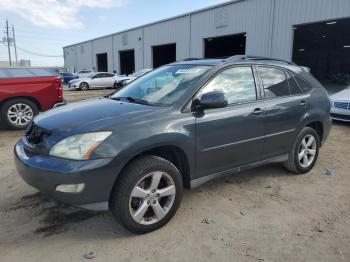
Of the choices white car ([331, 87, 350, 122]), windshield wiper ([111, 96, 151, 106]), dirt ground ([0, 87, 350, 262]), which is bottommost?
dirt ground ([0, 87, 350, 262])

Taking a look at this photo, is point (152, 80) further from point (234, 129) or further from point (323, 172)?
point (323, 172)

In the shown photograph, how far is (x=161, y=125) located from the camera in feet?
10.2

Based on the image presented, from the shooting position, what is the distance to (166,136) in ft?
10.2

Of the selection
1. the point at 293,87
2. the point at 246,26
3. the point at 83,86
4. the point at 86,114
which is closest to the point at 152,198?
the point at 86,114

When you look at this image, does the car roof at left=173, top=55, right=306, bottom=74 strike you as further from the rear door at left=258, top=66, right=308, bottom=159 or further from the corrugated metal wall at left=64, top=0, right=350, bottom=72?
the corrugated metal wall at left=64, top=0, right=350, bottom=72

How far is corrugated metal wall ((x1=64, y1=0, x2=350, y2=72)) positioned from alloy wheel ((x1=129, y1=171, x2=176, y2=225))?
13154mm

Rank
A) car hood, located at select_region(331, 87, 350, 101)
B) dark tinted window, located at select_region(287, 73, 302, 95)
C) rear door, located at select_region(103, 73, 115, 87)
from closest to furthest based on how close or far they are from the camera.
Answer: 1. dark tinted window, located at select_region(287, 73, 302, 95)
2. car hood, located at select_region(331, 87, 350, 101)
3. rear door, located at select_region(103, 73, 115, 87)

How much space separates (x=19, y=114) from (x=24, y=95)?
0.48 metres

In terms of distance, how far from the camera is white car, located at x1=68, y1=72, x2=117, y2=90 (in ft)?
79.2

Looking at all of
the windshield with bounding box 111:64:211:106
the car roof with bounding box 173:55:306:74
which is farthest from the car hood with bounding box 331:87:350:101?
the windshield with bounding box 111:64:211:106

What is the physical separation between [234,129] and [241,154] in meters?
0.35

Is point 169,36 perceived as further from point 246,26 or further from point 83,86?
point 246,26

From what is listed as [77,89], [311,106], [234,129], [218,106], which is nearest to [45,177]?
[218,106]

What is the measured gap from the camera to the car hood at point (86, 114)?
3.04 metres
